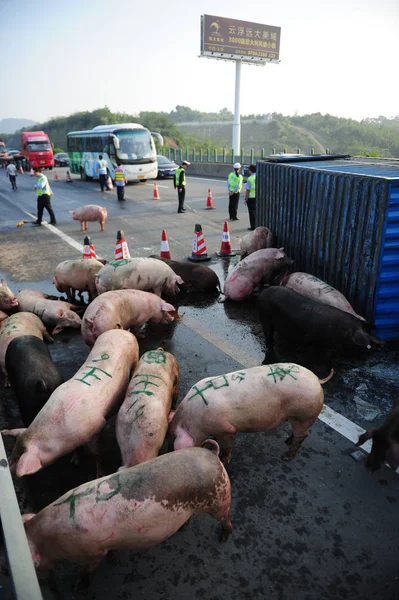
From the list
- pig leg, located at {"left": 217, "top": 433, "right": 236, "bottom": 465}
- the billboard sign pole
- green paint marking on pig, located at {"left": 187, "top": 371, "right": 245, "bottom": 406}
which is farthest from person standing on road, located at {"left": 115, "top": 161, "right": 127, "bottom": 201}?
the billboard sign pole

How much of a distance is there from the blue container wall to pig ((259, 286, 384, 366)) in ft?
2.13

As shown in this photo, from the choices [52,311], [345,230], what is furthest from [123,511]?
[345,230]

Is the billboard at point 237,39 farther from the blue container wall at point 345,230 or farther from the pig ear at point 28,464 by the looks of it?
the pig ear at point 28,464

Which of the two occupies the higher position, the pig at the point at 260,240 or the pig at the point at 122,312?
the pig at the point at 260,240

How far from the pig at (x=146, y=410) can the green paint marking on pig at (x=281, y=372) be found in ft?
3.23

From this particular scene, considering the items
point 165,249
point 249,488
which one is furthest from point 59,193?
point 249,488

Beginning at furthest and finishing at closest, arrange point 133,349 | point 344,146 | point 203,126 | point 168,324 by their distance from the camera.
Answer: point 203,126, point 344,146, point 168,324, point 133,349

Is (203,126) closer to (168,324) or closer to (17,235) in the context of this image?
(17,235)

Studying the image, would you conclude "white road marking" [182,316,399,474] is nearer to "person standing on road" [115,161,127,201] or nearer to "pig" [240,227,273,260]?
"pig" [240,227,273,260]

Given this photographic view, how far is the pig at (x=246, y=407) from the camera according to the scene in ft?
11.9

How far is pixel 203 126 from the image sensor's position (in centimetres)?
9094

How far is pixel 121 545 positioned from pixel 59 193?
21.3 m

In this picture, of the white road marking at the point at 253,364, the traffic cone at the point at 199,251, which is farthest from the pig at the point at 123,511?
the traffic cone at the point at 199,251

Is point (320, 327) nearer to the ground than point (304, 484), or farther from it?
farther from it
